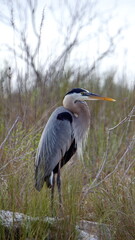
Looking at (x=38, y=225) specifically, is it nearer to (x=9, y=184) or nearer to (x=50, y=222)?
(x=50, y=222)

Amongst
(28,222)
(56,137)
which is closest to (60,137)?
(56,137)

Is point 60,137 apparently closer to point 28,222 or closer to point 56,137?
point 56,137

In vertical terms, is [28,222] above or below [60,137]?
below

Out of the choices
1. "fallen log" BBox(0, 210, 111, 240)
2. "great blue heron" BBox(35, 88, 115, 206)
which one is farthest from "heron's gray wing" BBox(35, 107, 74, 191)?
"fallen log" BBox(0, 210, 111, 240)

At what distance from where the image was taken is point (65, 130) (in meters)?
4.07

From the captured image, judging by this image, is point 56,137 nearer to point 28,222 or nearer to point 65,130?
point 65,130

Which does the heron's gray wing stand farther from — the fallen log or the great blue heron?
the fallen log

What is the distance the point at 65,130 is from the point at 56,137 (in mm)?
108

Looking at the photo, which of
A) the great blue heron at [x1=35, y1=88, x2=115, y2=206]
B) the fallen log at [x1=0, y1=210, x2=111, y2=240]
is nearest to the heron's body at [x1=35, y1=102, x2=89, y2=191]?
the great blue heron at [x1=35, y1=88, x2=115, y2=206]

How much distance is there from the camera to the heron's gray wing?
3951mm

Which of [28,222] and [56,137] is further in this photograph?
[56,137]

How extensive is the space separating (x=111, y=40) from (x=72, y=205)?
20.3ft

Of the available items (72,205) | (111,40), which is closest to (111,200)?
(72,205)

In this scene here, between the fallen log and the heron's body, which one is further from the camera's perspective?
the heron's body
